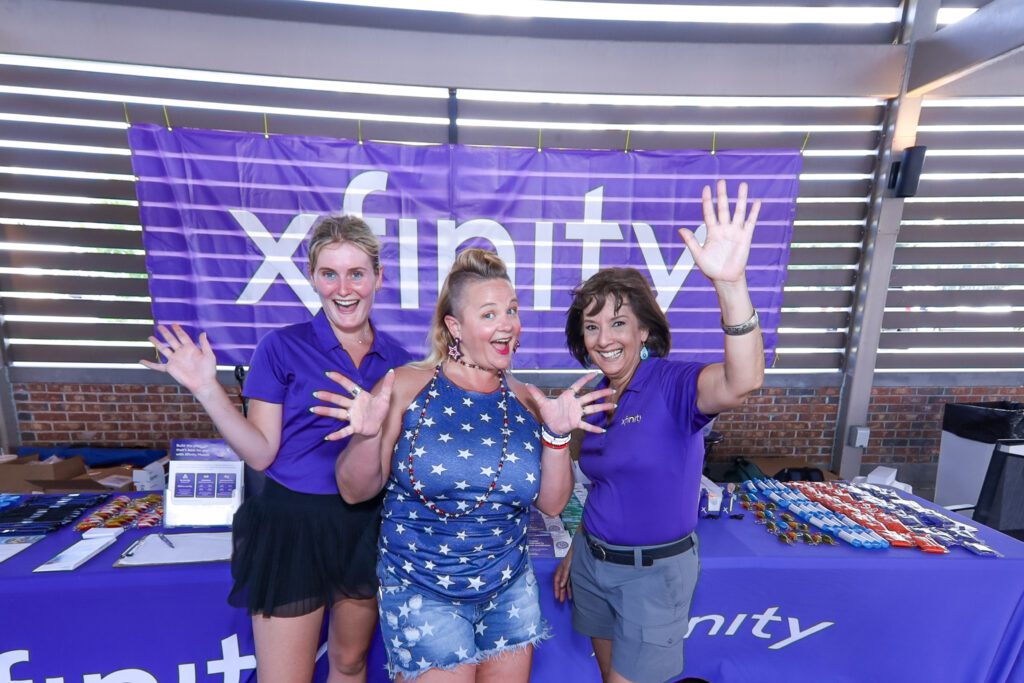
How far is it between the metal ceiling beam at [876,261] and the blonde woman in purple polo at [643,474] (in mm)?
3414

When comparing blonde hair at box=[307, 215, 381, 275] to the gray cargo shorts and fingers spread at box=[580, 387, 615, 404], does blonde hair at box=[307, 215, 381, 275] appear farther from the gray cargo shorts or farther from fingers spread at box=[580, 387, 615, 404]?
the gray cargo shorts

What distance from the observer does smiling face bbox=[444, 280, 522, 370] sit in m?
1.39

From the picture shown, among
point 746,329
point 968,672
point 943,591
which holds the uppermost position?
point 746,329

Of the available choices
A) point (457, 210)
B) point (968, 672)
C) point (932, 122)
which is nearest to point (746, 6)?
point (932, 122)

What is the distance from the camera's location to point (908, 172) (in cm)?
359

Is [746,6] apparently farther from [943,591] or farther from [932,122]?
[943,591]

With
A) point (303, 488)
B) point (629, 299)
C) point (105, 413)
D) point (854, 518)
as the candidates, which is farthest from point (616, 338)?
point (105, 413)

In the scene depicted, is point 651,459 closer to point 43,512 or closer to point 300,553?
point 300,553

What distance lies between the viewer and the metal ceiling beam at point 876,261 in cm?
351

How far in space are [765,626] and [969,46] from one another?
376cm

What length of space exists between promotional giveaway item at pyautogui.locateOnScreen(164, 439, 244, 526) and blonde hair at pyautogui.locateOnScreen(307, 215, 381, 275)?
1.07 m

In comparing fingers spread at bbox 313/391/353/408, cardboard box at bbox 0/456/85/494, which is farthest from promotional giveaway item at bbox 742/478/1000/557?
cardboard box at bbox 0/456/85/494

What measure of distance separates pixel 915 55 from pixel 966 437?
2.97 m

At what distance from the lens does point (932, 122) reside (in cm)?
387
